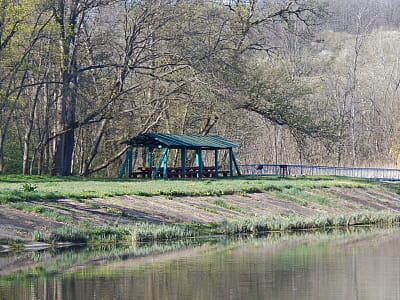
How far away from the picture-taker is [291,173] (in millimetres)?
63750

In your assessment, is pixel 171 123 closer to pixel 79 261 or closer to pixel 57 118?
pixel 57 118

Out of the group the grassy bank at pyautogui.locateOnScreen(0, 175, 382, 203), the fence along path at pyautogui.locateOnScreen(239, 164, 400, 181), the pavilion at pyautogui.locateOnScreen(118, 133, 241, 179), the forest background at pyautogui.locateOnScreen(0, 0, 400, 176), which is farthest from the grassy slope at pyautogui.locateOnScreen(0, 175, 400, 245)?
the fence along path at pyautogui.locateOnScreen(239, 164, 400, 181)

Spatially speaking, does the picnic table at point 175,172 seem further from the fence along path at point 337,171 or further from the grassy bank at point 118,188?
the fence along path at point 337,171

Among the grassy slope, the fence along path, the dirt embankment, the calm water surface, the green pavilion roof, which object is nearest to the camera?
the calm water surface

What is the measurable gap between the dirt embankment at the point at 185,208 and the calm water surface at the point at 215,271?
2.73 meters

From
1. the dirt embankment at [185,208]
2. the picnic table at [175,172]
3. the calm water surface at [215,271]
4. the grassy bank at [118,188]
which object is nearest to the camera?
the calm water surface at [215,271]

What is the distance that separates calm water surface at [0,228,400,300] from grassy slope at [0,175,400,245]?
183 cm

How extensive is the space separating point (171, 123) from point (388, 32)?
64.4 meters

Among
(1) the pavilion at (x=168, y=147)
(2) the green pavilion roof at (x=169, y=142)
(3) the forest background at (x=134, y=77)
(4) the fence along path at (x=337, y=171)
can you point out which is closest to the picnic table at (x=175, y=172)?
(1) the pavilion at (x=168, y=147)

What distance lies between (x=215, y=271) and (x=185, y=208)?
11538 millimetres

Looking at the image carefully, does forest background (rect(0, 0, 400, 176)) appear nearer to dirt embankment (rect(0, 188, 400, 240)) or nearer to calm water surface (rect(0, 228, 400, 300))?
dirt embankment (rect(0, 188, 400, 240))

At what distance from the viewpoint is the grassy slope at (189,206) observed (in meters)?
27.7

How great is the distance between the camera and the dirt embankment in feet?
88.7

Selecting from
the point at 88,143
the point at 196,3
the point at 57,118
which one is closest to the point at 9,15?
the point at 57,118
